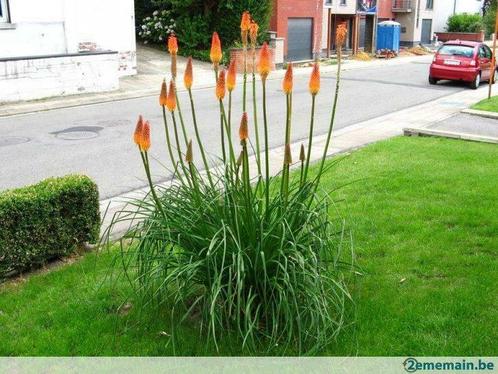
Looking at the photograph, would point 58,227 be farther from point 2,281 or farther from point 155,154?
point 155,154

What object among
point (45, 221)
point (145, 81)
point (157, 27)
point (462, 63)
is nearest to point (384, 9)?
point (157, 27)

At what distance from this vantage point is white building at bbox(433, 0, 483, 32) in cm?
5250

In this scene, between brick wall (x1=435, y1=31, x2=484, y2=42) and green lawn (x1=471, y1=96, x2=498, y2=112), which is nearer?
green lawn (x1=471, y1=96, x2=498, y2=112)

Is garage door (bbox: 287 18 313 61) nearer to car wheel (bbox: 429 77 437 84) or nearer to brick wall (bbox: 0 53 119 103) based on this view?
car wheel (bbox: 429 77 437 84)

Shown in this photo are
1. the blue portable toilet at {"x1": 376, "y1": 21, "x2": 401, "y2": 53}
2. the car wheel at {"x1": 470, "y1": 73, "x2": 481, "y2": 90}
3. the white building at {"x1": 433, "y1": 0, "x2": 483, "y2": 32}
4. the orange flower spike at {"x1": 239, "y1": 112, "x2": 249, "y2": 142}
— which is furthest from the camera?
the white building at {"x1": 433, "y1": 0, "x2": 483, "y2": 32}

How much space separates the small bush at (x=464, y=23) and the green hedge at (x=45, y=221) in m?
51.7

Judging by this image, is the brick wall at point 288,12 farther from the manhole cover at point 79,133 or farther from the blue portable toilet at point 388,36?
the manhole cover at point 79,133

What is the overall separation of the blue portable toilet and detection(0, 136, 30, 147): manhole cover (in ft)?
101

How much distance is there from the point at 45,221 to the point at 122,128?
8.29 m

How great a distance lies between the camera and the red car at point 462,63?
2227 centimetres

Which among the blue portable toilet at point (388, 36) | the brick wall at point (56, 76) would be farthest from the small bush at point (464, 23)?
the brick wall at point (56, 76)

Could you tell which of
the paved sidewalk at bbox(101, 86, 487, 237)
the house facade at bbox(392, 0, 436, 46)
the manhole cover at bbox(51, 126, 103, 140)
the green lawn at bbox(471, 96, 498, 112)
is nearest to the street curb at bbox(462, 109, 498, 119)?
the paved sidewalk at bbox(101, 86, 487, 237)

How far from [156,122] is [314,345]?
1086cm

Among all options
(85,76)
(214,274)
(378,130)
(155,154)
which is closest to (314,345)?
(214,274)
